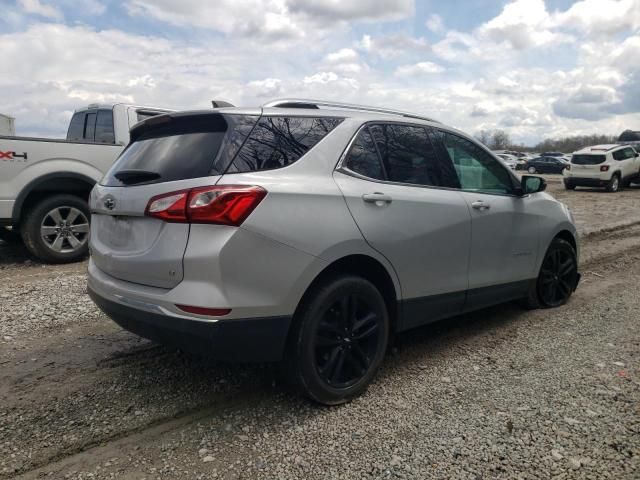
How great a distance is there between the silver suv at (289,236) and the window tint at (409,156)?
11 mm

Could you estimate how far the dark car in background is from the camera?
43688 millimetres

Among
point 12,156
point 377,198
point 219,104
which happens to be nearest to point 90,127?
point 12,156

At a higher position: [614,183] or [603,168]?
[603,168]

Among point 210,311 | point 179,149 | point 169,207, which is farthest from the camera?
point 179,149

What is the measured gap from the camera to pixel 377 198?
3.24 m

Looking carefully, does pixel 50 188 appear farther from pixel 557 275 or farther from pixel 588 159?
pixel 588 159

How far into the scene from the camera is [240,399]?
3256 millimetres

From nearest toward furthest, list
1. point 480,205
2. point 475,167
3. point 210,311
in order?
point 210,311, point 480,205, point 475,167

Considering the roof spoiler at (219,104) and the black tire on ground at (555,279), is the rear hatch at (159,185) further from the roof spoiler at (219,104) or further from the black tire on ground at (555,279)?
the black tire on ground at (555,279)

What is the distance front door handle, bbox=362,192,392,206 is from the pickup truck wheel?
192 inches

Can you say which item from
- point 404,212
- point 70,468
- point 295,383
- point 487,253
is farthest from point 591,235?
point 70,468

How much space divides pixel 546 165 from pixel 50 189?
44.0 meters

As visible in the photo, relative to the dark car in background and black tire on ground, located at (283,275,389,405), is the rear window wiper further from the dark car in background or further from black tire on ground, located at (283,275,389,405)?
the dark car in background

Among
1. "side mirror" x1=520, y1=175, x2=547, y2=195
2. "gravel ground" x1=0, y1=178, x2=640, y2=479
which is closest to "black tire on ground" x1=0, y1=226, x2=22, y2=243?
"gravel ground" x1=0, y1=178, x2=640, y2=479
